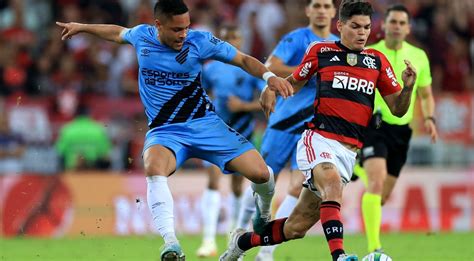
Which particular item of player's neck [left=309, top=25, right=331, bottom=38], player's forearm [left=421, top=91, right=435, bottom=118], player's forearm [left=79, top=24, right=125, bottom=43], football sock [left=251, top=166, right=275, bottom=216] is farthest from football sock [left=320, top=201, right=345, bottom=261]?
player's forearm [left=421, top=91, right=435, bottom=118]

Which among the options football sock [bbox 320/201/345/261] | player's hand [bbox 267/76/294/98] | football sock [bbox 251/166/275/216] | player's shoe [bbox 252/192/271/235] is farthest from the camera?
player's shoe [bbox 252/192/271/235]

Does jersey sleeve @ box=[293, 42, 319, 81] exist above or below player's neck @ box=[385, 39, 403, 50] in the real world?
above

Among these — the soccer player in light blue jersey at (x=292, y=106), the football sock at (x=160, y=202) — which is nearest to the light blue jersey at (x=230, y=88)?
the soccer player in light blue jersey at (x=292, y=106)

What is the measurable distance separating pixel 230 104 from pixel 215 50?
16.9ft

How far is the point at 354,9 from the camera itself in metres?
9.20

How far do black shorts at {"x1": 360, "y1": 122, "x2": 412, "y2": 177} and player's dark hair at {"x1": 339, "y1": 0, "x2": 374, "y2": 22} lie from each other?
3.10 meters

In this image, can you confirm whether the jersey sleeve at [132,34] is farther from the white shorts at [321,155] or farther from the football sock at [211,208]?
the football sock at [211,208]

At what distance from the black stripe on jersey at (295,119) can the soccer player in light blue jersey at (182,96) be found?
178cm

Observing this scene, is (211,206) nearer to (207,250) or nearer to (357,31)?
(207,250)

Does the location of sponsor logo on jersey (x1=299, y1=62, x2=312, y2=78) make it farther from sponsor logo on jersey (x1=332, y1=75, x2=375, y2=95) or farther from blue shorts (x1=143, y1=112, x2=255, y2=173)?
blue shorts (x1=143, y1=112, x2=255, y2=173)

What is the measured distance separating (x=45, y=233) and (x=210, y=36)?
9.16 metres

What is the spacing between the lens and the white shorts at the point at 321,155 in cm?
902

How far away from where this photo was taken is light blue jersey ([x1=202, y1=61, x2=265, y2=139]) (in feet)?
47.9

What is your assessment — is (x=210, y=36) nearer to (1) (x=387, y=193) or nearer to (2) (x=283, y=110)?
(2) (x=283, y=110)
